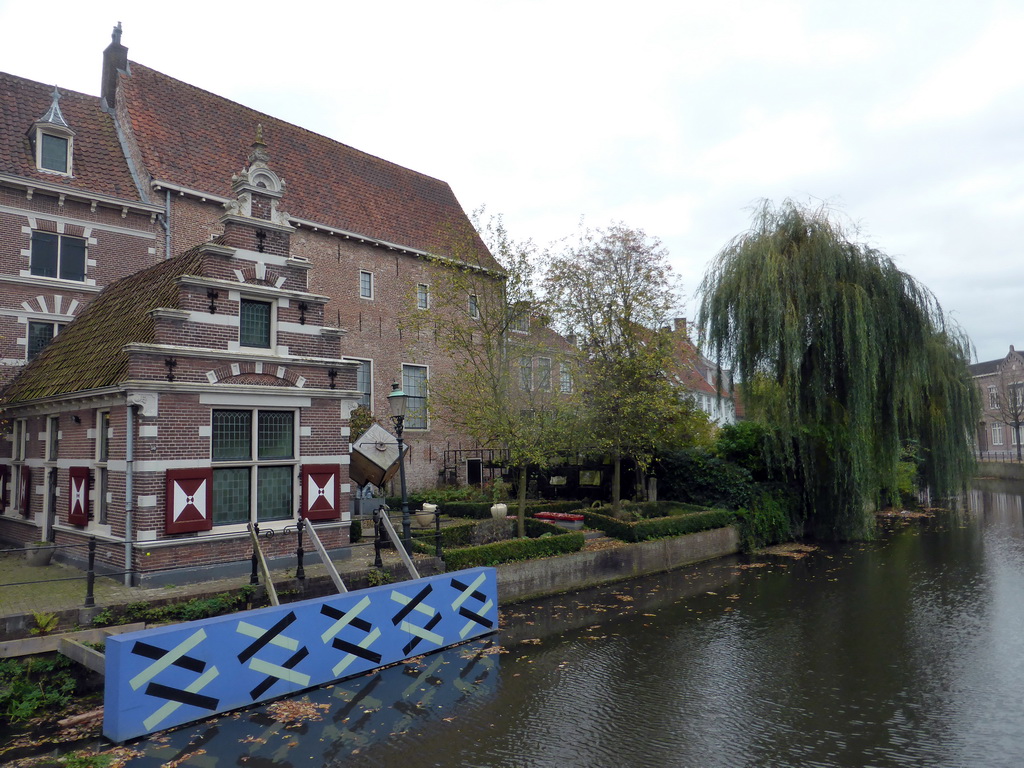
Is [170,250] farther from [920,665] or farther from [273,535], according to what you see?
[920,665]

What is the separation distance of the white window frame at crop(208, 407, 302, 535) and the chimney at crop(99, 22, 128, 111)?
14.2 m

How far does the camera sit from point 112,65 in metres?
20.5

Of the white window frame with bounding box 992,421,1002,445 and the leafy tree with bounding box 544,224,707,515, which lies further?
the white window frame with bounding box 992,421,1002,445

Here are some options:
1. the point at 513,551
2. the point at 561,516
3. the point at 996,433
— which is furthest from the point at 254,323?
the point at 996,433

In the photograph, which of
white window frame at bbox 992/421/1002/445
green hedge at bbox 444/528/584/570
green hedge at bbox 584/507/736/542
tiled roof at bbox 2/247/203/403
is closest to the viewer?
tiled roof at bbox 2/247/203/403

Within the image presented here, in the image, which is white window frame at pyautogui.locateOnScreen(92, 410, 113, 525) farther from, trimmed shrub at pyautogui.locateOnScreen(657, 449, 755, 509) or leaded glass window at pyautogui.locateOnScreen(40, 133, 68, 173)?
trimmed shrub at pyautogui.locateOnScreen(657, 449, 755, 509)

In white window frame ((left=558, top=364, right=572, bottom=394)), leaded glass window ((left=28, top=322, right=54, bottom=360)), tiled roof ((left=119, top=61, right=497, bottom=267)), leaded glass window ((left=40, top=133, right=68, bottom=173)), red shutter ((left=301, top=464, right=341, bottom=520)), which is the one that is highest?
tiled roof ((left=119, top=61, right=497, bottom=267))

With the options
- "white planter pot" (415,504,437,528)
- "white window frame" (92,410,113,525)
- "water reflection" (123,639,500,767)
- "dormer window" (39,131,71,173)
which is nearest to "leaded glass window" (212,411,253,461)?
"white window frame" (92,410,113,525)

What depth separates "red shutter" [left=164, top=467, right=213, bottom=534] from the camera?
35.3 ft

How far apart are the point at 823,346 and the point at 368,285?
1523cm

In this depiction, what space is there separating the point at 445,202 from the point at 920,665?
2496cm

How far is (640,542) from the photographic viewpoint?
1691 centimetres

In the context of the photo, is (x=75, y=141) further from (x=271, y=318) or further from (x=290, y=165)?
(x=271, y=318)

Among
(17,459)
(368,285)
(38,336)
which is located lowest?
(17,459)
